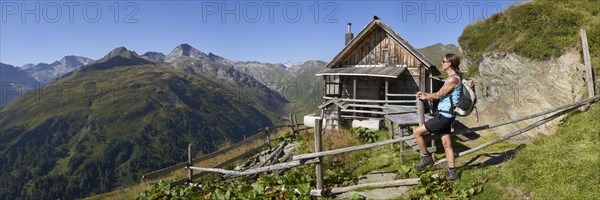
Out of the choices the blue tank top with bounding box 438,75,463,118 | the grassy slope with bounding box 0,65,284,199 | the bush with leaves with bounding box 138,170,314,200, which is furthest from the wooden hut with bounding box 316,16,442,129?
the grassy slope with bounding box 0,65,284,199

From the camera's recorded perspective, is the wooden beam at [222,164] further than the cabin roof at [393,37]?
No

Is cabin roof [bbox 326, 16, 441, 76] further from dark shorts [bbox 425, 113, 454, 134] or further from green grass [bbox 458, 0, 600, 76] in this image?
dark shorts [bbox 425, 113, 454, 134]

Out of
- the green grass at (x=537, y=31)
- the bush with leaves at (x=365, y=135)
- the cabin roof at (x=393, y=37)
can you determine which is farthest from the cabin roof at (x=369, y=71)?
the bush with leaves at (x=365, y=135)

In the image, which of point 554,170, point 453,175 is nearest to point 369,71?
point 453,175

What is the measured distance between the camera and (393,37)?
2298cm

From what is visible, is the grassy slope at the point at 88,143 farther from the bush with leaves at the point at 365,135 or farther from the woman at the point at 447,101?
the woman at the point at 447,101

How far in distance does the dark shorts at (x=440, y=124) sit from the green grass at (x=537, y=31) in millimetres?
6620

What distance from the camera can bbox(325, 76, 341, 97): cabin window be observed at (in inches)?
1005

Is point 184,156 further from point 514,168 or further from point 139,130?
point 514,168

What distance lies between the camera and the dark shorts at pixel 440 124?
21.9 feet

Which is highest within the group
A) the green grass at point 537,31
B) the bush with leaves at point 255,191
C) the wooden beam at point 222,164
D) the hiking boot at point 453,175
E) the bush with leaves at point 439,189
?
the green grass at point 537,31

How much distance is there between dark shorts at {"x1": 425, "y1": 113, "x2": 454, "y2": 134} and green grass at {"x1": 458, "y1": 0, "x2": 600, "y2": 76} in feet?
21.7

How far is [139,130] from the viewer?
173125 millimetres

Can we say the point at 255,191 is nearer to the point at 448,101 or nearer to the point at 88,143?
the point at 448,101
